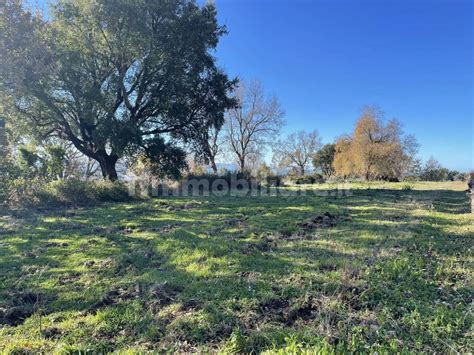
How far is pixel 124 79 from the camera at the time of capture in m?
14.7

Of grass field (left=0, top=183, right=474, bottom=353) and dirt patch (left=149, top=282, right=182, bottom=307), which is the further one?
dirt patch (left=149, top=282, right=182, bottom=307)

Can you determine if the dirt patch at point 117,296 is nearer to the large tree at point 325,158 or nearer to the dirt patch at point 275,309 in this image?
the dirt patch at point 275,309

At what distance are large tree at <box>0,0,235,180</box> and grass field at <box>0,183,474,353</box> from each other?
874 centimetres

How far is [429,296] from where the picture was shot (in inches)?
118

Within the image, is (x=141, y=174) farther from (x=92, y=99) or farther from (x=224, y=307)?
(x=224, y=307)

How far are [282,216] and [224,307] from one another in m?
4.83

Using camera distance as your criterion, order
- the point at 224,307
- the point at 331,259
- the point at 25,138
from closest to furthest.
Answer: the point at 224,307 → the point at 331,259 → the point at 25,138

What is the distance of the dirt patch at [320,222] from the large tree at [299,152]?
1431 inches

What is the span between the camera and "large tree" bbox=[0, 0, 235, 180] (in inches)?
490

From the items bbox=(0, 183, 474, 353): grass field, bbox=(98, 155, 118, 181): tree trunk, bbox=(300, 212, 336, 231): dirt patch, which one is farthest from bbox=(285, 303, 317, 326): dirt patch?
bbox=(98, 155, 118, 181): tree trunk

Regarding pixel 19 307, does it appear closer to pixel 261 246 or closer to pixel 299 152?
pixel 261 246

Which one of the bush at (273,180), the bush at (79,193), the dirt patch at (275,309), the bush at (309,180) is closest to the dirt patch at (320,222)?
the dirt patch at (275,309)

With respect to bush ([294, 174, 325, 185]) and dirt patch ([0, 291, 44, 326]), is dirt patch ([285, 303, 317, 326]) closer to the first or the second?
dirt patch ([0, 291, 44, 326])

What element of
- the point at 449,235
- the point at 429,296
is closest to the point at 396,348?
the point at 429,296
